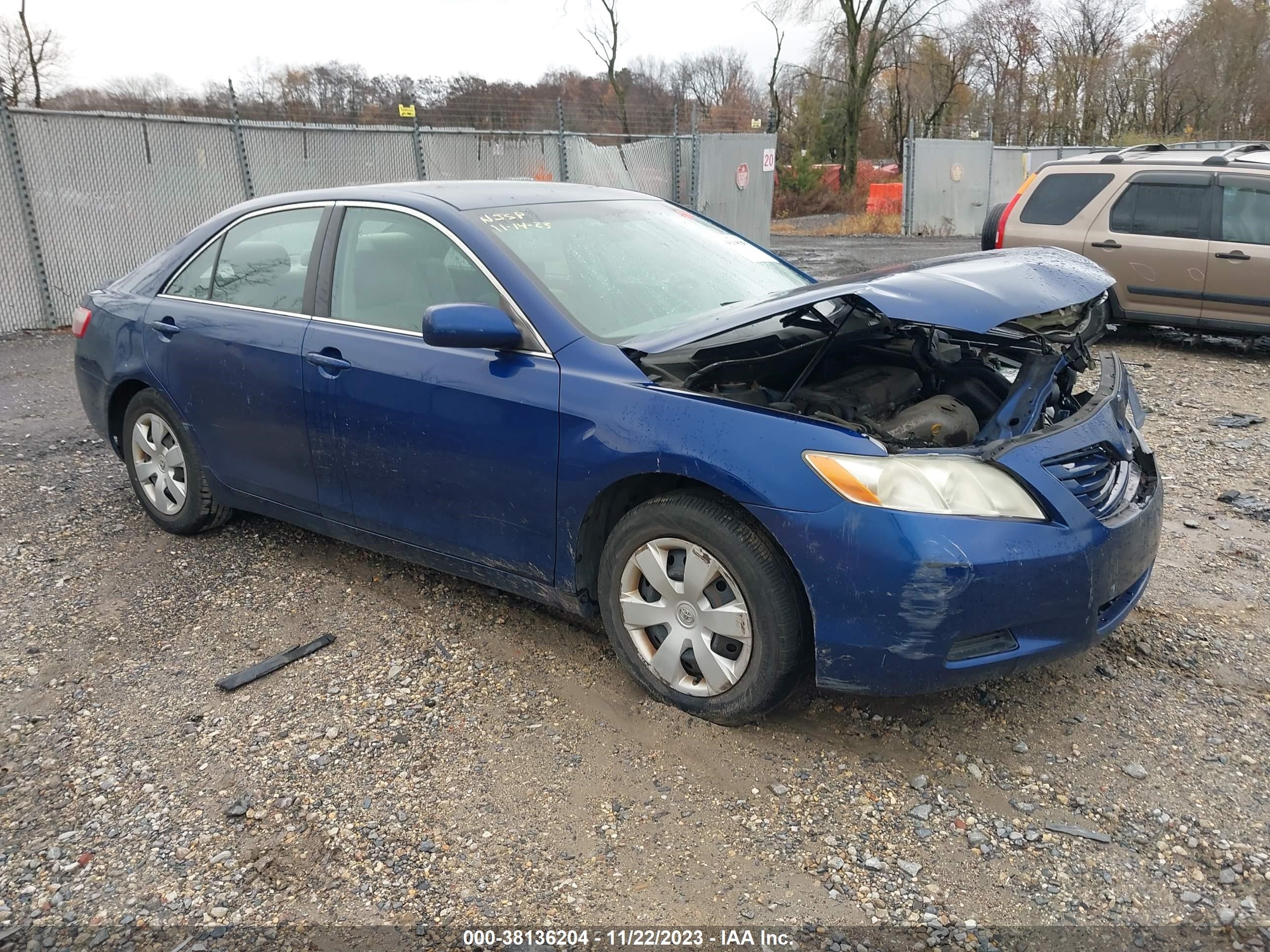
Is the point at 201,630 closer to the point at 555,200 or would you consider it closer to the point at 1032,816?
the point at 555,200

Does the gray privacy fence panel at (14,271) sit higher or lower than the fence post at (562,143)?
lower

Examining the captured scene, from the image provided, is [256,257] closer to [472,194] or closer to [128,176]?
[472,194]

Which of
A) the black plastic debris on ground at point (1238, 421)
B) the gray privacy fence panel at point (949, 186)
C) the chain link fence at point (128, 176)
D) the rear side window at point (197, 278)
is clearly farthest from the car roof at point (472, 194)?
the gray privacy fence panel at point (949, 186)

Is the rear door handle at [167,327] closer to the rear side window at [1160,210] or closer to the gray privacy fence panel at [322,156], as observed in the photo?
the gray privacy fence panel at [322,156]

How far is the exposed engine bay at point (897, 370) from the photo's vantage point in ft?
10.2

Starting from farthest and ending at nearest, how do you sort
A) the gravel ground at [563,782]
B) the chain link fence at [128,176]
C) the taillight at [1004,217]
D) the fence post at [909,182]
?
the fence post at [909,182] < the chain link fence at [128,176] < the taillight at [1004,217] < the gravel ground at [563,782]

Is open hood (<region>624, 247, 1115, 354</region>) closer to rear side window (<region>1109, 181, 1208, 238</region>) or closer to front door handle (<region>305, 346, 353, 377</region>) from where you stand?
front door handle (<region>305, 346, 353, 377</region>)

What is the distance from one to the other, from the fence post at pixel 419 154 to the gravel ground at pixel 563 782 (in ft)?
34.5

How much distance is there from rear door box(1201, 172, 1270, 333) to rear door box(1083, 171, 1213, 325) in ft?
0.29

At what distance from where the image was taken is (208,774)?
9.70 ft

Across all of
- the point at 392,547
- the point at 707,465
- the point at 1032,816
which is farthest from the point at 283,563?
the point at 1032,816

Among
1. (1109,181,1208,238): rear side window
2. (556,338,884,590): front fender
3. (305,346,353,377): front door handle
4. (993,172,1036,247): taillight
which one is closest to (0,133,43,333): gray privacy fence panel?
(305,346,353,377): front door handle

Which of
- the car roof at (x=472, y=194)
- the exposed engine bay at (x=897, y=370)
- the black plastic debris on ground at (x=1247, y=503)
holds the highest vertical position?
the car roof at (x=472, y=194)

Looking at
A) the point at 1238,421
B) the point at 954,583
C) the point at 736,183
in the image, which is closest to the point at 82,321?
the point at 954,583
